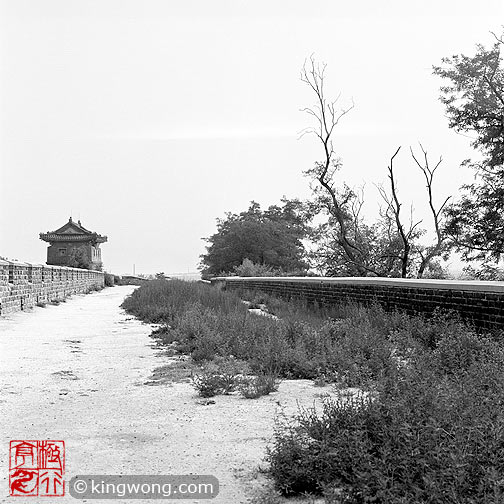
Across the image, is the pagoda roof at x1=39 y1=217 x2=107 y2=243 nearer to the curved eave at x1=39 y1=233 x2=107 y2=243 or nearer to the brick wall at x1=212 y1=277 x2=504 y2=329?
the curved eave at x1=39 y1=233 x2=107 y2=243

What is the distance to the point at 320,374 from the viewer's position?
19.4 ft

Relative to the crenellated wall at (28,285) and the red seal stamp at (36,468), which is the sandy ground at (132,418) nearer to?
the red seal stamp at (36,468)

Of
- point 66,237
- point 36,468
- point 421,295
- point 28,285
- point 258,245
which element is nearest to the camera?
point 36,468

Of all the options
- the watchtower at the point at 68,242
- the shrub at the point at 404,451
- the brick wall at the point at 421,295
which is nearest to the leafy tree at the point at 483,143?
the brick wall at the point at 421,295

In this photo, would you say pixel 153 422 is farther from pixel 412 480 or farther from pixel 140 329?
pixel 140 329

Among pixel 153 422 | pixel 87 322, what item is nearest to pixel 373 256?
pixel 87 322

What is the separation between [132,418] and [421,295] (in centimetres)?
631

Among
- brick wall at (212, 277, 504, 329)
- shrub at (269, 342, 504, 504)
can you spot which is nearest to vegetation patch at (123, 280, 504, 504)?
shrub at (269, 342, 504, 504)

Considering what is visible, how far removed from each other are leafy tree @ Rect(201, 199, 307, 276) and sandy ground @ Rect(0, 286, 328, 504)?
38.3 meters

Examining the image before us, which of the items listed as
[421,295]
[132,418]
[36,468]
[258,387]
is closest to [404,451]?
[36,468]

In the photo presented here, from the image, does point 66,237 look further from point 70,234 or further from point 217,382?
point 217,382

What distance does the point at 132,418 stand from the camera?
449 cm

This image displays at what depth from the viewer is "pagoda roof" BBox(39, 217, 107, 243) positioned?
71.0 m

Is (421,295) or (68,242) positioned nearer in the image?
(421,295)
